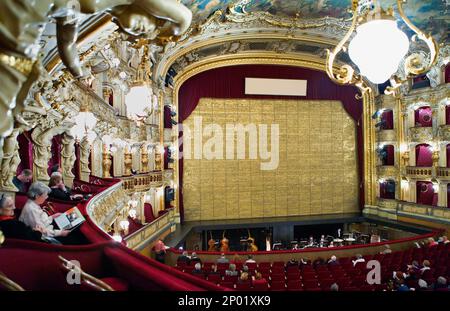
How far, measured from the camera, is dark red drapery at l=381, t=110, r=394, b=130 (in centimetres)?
1717

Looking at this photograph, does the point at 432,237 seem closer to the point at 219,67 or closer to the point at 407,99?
the point at 407,99

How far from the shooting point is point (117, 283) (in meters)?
1.66

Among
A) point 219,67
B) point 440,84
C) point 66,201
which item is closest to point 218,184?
point 219,67

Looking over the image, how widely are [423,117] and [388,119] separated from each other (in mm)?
1745

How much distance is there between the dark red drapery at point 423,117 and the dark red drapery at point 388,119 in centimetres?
127

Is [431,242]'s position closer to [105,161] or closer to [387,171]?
[387,171]

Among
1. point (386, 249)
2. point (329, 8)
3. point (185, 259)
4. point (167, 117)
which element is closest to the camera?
point (185, 259)

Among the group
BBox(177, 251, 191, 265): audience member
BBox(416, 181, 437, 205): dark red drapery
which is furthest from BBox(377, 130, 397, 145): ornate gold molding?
BBox(177, 251, 191, 265): audience member

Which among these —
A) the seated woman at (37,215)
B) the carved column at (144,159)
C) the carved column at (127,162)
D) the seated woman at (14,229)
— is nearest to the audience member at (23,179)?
the seated woman at (37,215)

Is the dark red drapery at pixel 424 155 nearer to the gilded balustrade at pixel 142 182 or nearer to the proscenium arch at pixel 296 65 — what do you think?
the proscenium arch at pixel 296 65

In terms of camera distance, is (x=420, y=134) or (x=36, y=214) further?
(x=420, y=134)

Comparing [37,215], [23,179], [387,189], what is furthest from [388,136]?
[37,215]

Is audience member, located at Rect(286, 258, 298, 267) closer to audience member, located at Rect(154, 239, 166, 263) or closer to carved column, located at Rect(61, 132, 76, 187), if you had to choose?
audience member, located at Rect(154, 239, 166, 263)

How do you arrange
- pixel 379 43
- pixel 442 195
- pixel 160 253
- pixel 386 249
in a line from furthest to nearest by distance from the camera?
pixel 442 195
pixel 386 249
pixel 160 253
pixel 379 43
